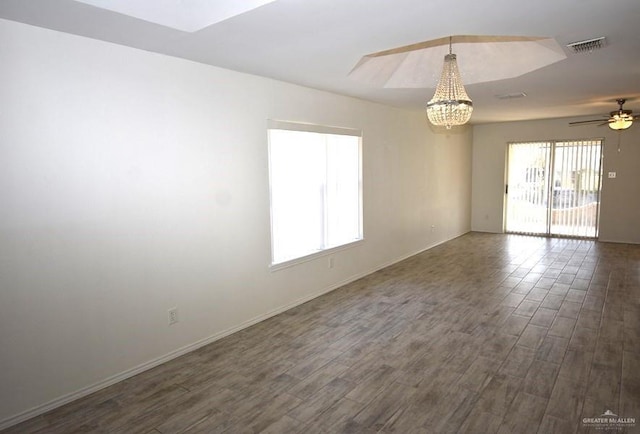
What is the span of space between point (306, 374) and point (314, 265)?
184 centimetres

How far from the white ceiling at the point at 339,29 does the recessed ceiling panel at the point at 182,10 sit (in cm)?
4

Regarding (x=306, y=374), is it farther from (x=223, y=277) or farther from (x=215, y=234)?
(x=215, y=234)

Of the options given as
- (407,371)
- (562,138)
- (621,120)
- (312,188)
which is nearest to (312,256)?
(312,188)

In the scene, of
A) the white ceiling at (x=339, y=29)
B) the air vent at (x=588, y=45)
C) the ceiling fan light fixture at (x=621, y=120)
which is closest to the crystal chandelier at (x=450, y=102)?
the white ceiling at (x=339, y=29)

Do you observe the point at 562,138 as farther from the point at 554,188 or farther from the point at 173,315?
the point at 173,315

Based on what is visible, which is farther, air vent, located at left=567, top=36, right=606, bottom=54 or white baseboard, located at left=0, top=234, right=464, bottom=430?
air vent, located at left=567, top=36, right=606, bottom=54

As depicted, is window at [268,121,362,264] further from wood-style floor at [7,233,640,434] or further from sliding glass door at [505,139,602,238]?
sliding glass door at [505,139,602,238]

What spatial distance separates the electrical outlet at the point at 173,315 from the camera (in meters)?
3.25

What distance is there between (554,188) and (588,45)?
19.8ft

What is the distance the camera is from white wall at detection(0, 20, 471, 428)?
2.44 metres

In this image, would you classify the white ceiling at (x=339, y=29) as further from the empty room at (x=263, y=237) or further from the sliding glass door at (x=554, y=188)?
the sliding glass door at (x=554, y=188)

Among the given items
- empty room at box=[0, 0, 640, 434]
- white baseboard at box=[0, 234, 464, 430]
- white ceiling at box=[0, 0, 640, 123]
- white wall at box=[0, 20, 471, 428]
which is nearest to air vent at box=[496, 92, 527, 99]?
empty room at box=[0, 0, 640, 434]

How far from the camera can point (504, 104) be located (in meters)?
5.95

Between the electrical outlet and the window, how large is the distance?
1.18m
